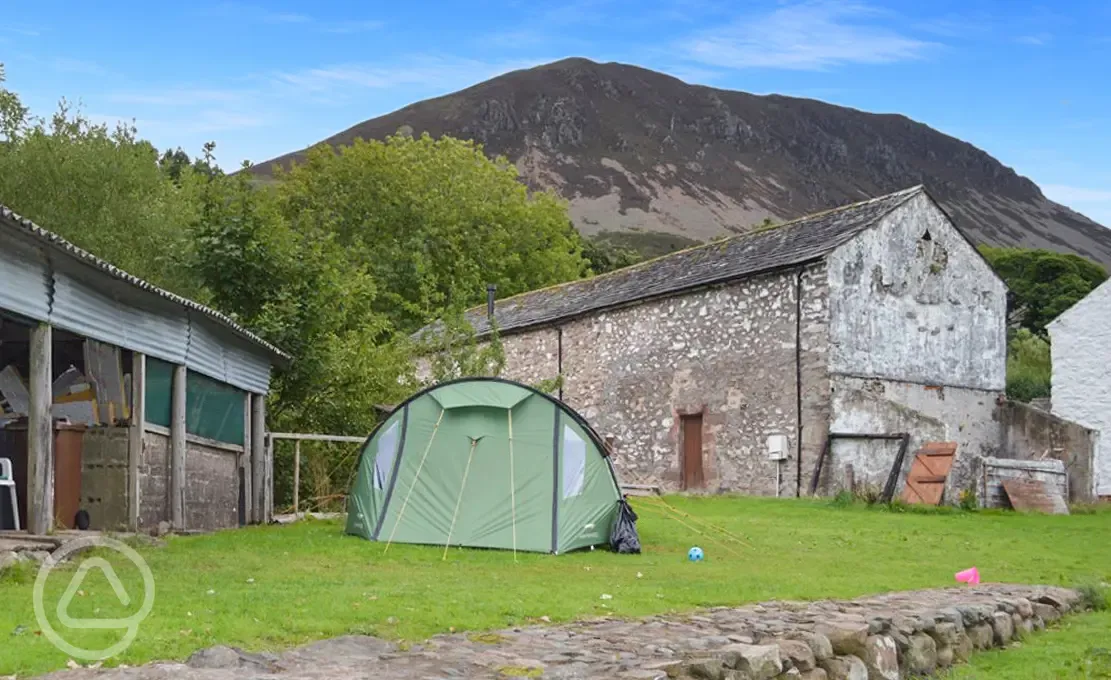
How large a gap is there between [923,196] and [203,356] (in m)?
17.4

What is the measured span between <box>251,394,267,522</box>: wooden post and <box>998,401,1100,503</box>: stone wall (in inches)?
692

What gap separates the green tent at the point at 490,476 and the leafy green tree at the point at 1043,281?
5967cm

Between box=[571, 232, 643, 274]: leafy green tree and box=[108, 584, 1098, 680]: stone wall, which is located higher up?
box=[571, 232, 643, 274]: leafy green tree

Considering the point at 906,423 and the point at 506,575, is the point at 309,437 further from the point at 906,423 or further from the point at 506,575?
the point at 906,423

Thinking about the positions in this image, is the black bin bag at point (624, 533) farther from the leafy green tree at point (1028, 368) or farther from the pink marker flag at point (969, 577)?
the leafy green tree at point (1028, 368)

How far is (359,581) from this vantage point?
1084 centimetres

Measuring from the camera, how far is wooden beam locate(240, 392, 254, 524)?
64.8ft

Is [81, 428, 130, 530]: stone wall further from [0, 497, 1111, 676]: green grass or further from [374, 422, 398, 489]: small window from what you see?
[374, 422, 398, 489]: small window

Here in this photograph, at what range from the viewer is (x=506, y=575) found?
40.0 feet

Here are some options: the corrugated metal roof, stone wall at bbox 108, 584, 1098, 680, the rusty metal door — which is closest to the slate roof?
the rusty metal door

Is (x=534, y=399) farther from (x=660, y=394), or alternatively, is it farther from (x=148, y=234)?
(x=148, y=234)

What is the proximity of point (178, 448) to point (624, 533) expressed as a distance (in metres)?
6.39

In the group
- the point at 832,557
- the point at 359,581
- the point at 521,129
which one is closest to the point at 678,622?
the point at 359,581

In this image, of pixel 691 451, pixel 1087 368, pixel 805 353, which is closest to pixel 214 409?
pixel 805 353
